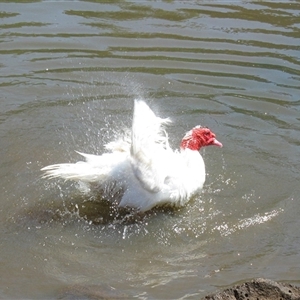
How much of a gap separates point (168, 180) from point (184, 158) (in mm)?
375

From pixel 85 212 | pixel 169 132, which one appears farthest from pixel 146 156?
pixel 169 132

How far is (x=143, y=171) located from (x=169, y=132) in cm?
170

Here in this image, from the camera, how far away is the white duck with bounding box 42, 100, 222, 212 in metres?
6.05

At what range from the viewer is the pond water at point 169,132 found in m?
5.51

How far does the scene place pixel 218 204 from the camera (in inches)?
253

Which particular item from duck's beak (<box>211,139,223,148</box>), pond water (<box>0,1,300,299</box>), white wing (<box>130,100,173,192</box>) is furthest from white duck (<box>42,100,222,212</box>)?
duck's beak (<box>211,139,223,148</box>)

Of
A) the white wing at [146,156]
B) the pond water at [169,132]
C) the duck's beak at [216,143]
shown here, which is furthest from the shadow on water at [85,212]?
the duck's beak at [216,143]

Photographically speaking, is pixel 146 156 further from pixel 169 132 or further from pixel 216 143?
pixel 169 132

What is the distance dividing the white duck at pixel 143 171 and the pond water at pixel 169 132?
0.65ft

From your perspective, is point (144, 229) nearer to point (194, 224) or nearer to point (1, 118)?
point (194, 224)

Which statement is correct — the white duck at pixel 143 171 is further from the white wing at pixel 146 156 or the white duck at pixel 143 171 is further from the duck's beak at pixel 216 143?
the duck's beak at pixel 216 143

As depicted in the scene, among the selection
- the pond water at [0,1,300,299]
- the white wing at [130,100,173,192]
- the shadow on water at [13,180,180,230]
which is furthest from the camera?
the shadow on water at [13,180,180,230]

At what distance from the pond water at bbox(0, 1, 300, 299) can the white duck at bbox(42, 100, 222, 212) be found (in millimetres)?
198

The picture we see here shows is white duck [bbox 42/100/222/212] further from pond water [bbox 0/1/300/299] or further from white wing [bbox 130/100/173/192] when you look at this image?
pond water [bbox 0/1/300/299]
